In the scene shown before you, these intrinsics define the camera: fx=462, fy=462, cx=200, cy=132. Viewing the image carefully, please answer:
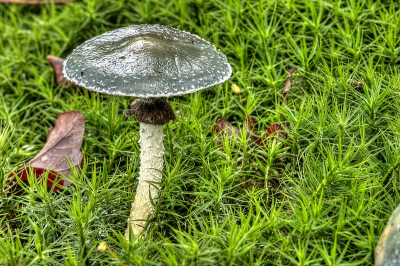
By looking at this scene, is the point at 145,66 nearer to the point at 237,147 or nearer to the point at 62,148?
the point at 237,147

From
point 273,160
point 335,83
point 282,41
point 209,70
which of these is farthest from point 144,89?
point 282,41

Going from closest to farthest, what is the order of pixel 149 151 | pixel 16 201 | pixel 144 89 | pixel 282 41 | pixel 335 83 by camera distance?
pixel 144 89 → pixel 149 151 → pixel 16 201 → pixel 335 83 → pixel 282 41

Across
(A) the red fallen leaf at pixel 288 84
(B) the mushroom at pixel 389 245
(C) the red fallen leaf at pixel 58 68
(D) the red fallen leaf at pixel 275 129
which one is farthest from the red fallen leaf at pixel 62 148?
(B) the mushroom at pixel 389 245

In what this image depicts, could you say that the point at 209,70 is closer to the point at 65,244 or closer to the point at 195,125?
the point at 195,125

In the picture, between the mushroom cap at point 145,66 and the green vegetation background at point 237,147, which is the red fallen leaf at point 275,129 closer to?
the green vegetation background at point 237,147

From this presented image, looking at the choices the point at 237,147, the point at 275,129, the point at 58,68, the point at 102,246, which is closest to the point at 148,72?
the point at 102,246

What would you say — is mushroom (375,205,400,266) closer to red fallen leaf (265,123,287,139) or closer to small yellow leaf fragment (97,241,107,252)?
red fallen leaf (265,123,287,139)

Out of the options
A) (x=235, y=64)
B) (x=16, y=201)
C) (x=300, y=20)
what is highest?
(x=300, y=20)
